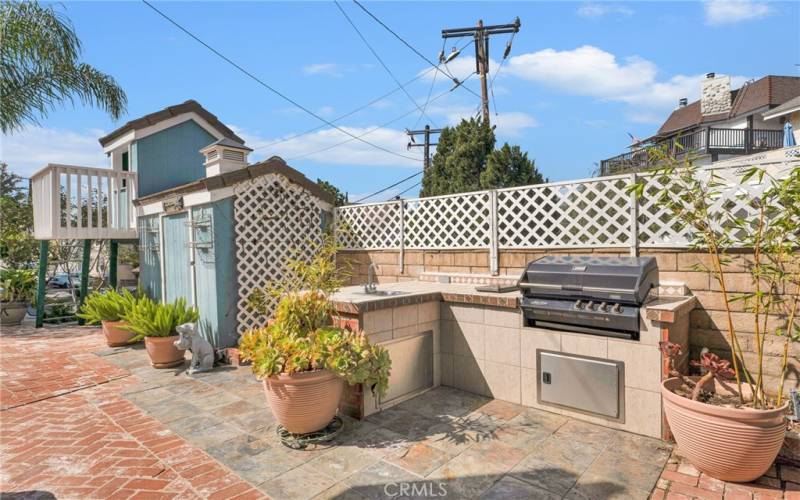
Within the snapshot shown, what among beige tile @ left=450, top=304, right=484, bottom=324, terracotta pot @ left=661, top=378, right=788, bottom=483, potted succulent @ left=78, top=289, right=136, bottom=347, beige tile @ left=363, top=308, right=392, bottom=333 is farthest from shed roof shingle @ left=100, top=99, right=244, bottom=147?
terracotta pot @ left=661, top=378, right=788, bottom=483

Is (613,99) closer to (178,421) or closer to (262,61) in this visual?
(262,61)

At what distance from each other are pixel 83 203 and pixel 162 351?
486 centimetres

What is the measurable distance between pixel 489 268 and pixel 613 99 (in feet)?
19.3

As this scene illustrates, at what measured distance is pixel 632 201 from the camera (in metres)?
4.46

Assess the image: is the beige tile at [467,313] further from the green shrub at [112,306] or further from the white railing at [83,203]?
the white railing at [83,203]

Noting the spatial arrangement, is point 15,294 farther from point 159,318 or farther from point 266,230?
point 266,230

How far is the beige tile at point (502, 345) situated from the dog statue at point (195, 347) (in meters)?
3.56

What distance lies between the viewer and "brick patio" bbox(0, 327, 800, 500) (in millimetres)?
2658

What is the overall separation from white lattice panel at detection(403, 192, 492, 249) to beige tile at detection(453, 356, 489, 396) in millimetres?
1792

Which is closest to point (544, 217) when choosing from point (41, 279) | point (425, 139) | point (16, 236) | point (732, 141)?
point (41, 279)

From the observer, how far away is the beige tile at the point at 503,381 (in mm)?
4043

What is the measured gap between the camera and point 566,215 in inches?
195

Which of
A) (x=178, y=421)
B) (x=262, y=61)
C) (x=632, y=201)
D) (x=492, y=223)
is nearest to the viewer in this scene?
(x=178, y=421)

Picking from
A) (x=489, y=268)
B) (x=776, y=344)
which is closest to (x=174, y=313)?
(x=489, y=268)
